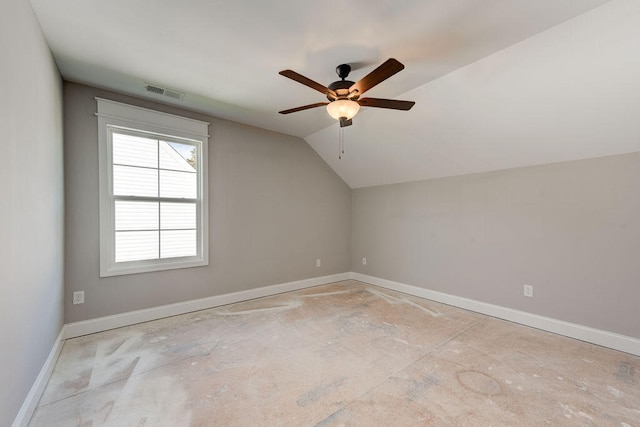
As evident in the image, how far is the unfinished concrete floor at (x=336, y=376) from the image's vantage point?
162cm

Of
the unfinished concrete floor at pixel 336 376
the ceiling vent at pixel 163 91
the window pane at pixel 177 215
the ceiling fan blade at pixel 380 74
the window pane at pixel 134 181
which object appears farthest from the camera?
the window pane at pixel 177 215

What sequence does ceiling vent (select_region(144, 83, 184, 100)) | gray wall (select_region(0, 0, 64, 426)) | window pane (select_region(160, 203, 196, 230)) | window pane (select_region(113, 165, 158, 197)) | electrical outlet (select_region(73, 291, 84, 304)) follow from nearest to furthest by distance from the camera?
1. gray wall (select_region(0, 0, 64, 426))
2. electrical outlet (select_region(73, 291, 84, 304))
3. ceiling vent (select_region(144, 83, 184, 100))
4. window pane (select_region(113, 165, 158, 197))
5. window pane (select_region(160, 203, 196, 230))

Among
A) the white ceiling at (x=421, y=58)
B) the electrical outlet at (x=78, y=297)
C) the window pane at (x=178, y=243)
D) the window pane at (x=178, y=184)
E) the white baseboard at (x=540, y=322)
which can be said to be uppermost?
the white ceiling at (x=421, y=58)

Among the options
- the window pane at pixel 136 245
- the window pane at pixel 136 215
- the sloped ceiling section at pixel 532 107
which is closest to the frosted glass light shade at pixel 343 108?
the sloped ceiling section at pixel 532 107

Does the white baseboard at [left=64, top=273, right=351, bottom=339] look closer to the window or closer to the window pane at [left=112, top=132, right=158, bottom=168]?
the window

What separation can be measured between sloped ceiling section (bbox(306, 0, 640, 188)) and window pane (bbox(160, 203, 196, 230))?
8.07 feet

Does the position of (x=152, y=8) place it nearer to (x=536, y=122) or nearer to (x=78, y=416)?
(x=78, y=416)

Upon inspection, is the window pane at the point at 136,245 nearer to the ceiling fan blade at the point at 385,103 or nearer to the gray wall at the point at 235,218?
the gray wall at the point at 235,218

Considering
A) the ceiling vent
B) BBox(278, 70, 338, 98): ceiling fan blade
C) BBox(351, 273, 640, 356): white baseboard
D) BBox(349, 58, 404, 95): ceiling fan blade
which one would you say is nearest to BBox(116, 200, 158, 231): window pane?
the ceiling vent

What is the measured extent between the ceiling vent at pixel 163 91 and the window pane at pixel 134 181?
866mm

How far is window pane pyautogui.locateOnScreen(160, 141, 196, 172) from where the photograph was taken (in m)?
3.23

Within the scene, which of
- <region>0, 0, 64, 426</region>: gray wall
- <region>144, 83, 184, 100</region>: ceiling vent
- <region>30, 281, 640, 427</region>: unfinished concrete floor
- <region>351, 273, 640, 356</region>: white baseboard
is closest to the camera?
<region>0, 0, 64, 426</region>: gray wall

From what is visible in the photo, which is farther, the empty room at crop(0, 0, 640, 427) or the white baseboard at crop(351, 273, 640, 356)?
the white baseboard at crop(351, 273, 640, 356)

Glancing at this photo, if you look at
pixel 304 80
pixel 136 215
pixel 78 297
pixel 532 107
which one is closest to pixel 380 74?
pixel 304 80
